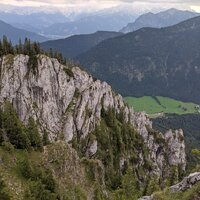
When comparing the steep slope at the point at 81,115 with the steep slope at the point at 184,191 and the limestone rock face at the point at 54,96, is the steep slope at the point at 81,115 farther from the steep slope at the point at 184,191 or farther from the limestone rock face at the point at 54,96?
the steep slope at the point at 184,191

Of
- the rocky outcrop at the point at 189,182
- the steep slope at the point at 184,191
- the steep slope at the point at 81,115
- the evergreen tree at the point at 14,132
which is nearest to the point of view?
the steep slope at the point at 184,191

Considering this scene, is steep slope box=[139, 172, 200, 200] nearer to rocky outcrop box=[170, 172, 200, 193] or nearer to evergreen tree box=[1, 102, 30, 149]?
rocky outcrop box=[170, 172, 200, 193]

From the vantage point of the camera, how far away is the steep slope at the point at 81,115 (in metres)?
137

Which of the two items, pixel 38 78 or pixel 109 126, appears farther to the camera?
pixel 109 126

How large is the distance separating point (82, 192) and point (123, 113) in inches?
3744

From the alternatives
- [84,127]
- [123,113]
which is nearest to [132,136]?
[123,113]

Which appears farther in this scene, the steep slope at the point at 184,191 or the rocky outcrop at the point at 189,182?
the rocky outcrop at the point at 189,182

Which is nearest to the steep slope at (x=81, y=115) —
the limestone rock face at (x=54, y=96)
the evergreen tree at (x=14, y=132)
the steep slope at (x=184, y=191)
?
the limestone rock face at (x=54, y=96)

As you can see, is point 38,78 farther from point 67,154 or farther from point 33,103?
point 67,154

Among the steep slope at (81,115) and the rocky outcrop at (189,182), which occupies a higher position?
the rocky outcrop at (189,182)

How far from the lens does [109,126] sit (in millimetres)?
169875

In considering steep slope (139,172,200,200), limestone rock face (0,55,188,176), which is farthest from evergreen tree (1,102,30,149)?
steep slope (139,172,200,200)

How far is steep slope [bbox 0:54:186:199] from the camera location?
137 m

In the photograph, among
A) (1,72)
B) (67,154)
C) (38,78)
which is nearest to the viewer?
(67,154)
